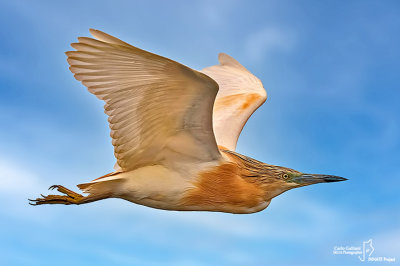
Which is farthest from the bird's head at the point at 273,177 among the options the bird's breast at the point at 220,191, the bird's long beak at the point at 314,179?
the bird's breast at the point at 220,191

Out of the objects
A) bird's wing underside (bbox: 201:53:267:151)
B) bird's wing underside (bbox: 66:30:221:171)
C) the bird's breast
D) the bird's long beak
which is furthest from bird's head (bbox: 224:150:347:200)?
bird's wing underside (bbox: 201:53:267:151)

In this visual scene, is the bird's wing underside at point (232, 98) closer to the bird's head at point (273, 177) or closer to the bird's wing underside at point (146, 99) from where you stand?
the bird's head at point (273, 177)

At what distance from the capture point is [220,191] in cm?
583

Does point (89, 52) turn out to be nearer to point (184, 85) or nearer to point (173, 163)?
point (184, 85)

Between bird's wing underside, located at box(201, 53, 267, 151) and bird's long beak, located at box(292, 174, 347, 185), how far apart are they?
52.7 inches

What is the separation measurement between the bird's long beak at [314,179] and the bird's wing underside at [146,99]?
3.51 feet

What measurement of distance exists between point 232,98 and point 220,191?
2554mm

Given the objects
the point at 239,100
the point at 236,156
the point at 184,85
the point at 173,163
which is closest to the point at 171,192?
the point at 173,163

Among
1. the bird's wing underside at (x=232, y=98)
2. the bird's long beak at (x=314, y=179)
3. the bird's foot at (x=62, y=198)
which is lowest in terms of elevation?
the bird's foot at (x=62, y=198)

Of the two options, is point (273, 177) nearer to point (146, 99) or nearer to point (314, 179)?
point (314, 179)

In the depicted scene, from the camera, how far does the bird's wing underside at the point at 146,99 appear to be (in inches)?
197

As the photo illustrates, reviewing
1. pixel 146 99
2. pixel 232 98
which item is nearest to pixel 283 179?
pixel 146 99

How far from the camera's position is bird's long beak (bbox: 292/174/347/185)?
240 inches

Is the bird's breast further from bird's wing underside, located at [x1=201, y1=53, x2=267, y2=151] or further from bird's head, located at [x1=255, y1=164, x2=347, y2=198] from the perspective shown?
bird's wing underside, located at [x1=201, y1=53, x2=267, y2=151]
